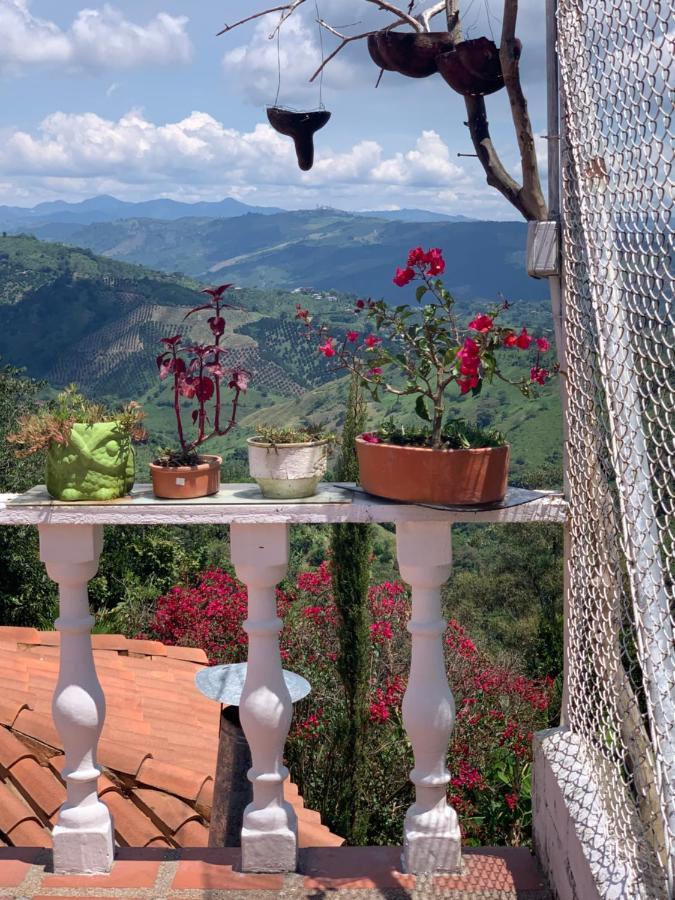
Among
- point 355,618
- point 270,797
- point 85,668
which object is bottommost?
point 355,618

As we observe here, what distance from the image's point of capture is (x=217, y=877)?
202 cm

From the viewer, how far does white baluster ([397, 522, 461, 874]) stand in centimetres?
203

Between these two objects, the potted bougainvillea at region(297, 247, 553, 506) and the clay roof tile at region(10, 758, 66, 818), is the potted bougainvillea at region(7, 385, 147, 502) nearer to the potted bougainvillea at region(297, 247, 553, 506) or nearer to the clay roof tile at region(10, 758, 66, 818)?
the potted bougainvillea at region(297, 247, 553, 506)

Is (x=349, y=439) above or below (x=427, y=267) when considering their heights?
below

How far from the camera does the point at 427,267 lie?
2061 millimetres

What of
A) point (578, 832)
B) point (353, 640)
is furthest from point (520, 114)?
point (353, 640)

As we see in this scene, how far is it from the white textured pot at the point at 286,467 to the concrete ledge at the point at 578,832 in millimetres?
782

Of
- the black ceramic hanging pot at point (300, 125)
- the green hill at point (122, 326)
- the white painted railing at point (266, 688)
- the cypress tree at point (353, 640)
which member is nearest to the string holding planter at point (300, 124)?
the black ceramic hanging pot at point (300, 125)

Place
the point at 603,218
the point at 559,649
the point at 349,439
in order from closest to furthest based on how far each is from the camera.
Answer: the point at 603,218 → the point at 349,439 → the point at 559,649

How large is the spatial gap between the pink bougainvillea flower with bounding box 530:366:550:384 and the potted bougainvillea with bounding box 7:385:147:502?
86 centimetres

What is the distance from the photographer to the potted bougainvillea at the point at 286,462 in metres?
2.00

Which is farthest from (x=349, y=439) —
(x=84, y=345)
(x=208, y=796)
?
(x=84, y=345)

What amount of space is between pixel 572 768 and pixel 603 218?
1099 millimetres

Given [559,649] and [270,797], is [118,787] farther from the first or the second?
[559,649]
